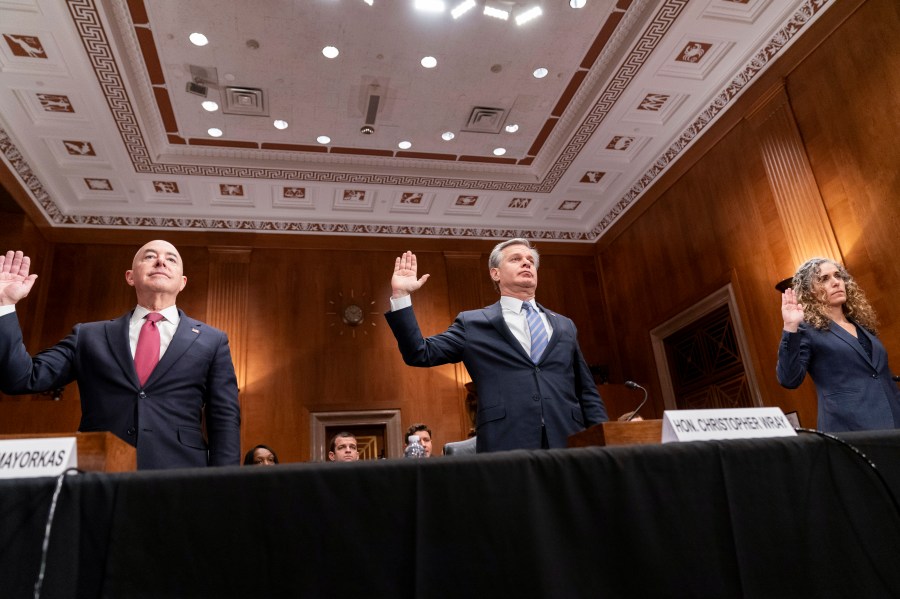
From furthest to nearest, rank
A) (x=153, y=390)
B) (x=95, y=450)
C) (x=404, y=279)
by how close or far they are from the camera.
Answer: (x=404, y=279) < (x=153, y=390) < (x=95, y=450)

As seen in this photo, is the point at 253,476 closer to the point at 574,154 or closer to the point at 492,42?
the point at 492,42

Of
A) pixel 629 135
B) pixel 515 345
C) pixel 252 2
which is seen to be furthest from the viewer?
pixel 629 135

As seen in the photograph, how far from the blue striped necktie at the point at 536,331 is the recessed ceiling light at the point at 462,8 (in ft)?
13.1

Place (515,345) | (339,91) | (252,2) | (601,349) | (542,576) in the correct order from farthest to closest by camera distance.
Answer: (601,349) → (339,91) → (252,2) → (515,345) → (542,576)

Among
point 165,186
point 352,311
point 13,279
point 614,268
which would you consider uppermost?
point 165,186

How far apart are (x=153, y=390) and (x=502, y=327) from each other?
46.2 inches

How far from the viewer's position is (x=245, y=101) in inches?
267

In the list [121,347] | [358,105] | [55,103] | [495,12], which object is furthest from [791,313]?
[55,103]

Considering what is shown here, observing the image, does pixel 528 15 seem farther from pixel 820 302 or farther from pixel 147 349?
pixel 147 349

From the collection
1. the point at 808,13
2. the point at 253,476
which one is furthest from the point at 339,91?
the point at 253,476

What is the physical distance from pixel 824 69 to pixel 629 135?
2258mm

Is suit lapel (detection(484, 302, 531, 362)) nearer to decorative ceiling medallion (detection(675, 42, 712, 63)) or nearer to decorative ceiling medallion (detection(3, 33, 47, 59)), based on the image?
decorative ceiling medallion (detection(675, 42, 712, 63))

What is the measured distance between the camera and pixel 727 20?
6.08 m

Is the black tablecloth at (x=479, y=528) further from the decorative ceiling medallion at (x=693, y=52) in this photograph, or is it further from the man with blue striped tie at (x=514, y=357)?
the decorative ceiling medallion at (x=693, y=52)
